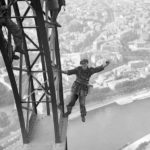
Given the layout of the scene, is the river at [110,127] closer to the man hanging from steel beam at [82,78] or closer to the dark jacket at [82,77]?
the man hanging from steel beam at [82,78]

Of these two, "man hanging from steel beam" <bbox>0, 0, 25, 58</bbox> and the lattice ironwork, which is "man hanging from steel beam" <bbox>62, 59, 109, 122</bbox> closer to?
the lattice ironwork

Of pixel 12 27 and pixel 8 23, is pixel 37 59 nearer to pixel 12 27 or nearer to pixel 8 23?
pixel 12 27

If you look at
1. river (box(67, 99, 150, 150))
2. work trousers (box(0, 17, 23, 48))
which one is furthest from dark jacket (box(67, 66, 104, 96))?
river (box(67, 99, 150, 150))

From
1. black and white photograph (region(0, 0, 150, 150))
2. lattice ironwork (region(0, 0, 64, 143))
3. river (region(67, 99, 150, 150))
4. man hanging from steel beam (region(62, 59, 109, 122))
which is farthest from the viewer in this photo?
river (region(67, 99, 150, 150))

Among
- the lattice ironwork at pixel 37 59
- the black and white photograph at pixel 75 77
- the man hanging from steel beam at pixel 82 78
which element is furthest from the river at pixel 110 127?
the lattice ironwork at pixel 37 59

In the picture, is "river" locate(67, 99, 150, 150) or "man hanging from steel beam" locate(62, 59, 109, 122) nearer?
"man hanging from steel beam" locate(62, 59, 109, 122)

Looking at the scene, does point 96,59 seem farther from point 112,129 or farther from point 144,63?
point 112,129

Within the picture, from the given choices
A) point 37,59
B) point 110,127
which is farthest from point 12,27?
point 110,127
